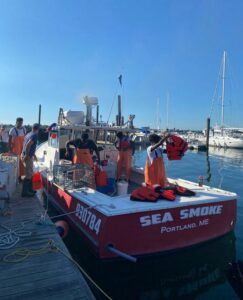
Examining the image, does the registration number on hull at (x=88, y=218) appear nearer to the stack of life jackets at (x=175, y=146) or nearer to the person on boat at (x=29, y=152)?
the stack of life jackets at (x=175, y=146)

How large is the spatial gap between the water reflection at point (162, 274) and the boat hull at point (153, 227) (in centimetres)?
40

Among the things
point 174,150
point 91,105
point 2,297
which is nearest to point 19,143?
point 91,105

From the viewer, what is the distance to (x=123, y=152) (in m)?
8.98

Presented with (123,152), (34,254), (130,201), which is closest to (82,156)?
(123,152)

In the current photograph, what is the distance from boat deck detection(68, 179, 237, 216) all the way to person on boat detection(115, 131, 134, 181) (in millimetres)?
2560

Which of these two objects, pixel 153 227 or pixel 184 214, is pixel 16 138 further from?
pixel 184 214

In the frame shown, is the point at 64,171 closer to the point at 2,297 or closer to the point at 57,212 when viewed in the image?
the point at 57,212

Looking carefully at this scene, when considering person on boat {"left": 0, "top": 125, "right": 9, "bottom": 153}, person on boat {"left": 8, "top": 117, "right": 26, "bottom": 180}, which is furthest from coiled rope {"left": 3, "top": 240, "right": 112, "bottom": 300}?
person on boat {"left": 0, "top": 125, "right": 9, "bottom": 153}

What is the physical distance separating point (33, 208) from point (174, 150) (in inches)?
140

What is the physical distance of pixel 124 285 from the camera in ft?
17.6

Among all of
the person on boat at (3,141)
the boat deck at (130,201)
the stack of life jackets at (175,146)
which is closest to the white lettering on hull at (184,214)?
the boat deck at (130,201)

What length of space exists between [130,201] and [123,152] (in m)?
3.47

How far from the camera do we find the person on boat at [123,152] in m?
8.91

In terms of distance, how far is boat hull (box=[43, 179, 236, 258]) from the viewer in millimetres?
5152
